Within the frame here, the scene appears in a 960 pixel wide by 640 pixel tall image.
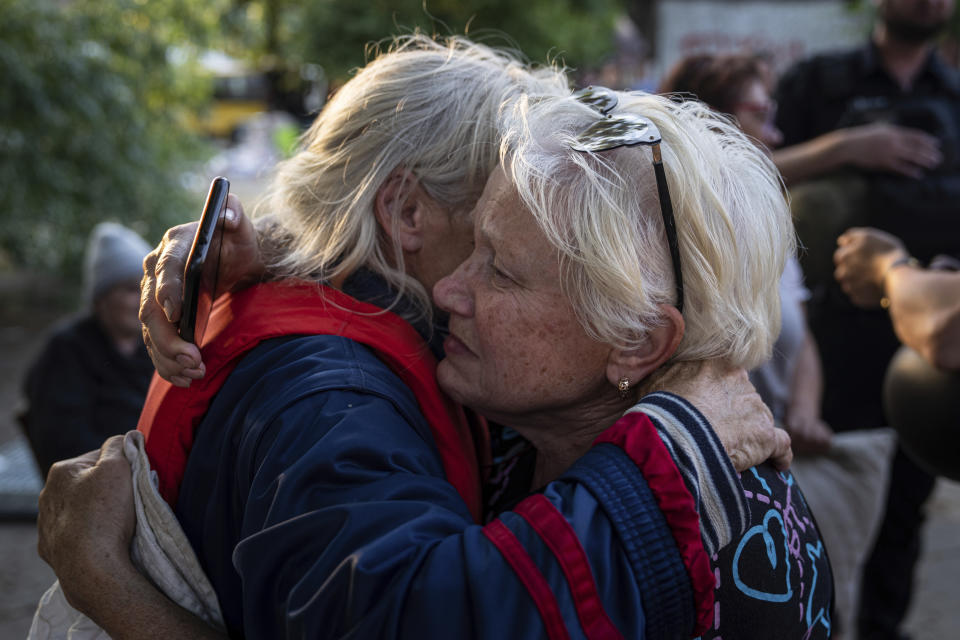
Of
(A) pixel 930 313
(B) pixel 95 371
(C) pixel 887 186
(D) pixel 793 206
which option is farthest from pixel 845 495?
(B) pixel 95 371

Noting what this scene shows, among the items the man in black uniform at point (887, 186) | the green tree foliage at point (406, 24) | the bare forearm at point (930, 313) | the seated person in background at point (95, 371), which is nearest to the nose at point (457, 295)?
the bare forearm at point (930, 313)

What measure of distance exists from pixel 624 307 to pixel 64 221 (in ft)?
22.4

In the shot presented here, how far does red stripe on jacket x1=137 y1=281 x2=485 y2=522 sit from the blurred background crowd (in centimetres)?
70

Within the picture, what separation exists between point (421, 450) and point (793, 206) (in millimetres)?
2477

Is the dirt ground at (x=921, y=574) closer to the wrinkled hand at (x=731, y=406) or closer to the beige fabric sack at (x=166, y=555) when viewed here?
the beige fabric sack at (x=166, y=555)

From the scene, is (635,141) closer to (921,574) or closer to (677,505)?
(677,505)

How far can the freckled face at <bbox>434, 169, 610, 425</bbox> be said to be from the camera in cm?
142

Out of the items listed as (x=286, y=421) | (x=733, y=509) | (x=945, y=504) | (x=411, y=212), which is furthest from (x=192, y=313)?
(x=945, y=504)

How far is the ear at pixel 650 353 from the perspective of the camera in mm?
1372

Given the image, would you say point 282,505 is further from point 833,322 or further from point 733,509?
point 833,322

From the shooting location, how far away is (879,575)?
11.9 ft

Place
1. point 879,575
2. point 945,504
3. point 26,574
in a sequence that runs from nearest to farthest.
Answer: point 879,575
point 26,574
point 945,504

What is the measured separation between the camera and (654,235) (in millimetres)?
1371

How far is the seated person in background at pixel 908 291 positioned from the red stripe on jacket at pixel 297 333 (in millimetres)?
1429
